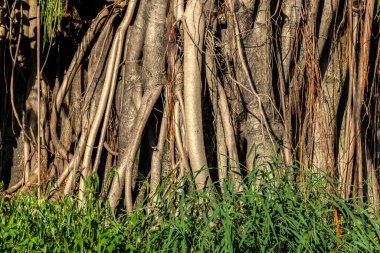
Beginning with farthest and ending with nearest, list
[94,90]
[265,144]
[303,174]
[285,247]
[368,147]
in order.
Answer: 1. [368,147]
2. [94,90]
3. [265,144]
4. [303,174]
5. [285,247]

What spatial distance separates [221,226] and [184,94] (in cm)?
137

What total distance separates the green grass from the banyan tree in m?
0.61

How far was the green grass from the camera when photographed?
424 cm

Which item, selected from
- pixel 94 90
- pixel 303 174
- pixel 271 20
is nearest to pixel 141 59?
pixel 94 90

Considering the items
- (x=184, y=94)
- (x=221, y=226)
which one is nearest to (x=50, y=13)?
(x=184, y=94)

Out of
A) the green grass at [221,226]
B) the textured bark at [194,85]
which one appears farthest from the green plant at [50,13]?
the green grass at [221,226]

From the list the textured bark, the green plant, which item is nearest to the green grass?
the textured bark

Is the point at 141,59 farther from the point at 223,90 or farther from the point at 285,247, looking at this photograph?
the point at 285,247

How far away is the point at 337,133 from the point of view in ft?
20.9

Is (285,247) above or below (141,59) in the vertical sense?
below

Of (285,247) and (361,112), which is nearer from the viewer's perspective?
(285,247)

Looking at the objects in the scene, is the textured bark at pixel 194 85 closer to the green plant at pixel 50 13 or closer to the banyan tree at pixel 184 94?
the banyan tree at pixel 184 94

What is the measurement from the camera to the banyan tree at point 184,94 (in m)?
5.59

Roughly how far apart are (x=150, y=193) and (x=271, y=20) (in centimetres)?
152
